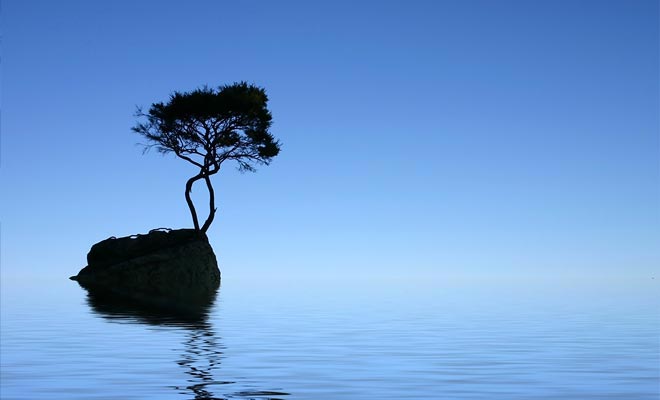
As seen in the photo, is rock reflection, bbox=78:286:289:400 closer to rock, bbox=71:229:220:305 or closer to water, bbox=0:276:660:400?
water, bbox=0:276:660:400

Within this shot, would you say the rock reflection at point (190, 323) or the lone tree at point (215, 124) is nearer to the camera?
the rock reflection at point (190, 323)

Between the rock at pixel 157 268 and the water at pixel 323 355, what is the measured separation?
1391cm

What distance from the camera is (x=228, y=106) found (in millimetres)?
54562

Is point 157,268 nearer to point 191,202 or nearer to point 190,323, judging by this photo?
point 191,202

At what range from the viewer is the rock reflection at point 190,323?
45.1 ft

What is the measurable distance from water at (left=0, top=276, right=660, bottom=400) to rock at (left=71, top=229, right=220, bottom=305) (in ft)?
45.6

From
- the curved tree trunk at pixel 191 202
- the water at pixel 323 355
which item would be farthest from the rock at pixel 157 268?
the water at pixel 323 355

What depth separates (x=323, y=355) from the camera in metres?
19.0

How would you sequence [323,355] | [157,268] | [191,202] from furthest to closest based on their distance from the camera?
[191,202] → [157,268] → [323,355]

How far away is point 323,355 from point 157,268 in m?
30.3

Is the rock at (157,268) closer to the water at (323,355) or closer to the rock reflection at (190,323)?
the rock reflection at (190,323)

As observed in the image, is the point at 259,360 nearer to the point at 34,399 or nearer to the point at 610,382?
the point at 34,399

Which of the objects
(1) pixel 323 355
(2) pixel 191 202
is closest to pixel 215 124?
(2) pixel 191 202

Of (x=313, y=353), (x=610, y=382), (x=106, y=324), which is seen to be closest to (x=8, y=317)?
(x=106, y=324)
